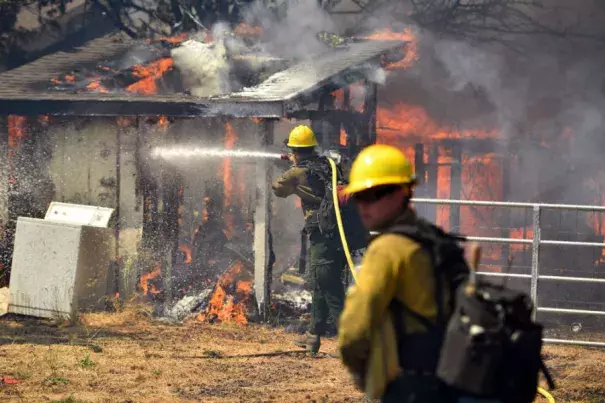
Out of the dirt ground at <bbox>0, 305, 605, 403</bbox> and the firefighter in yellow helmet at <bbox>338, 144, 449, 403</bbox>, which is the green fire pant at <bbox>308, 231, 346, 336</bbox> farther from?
the firefighter in yellow helmet at <bbox>338, 144, 449, 403</bbox>

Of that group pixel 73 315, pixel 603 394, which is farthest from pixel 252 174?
pixel 603 394

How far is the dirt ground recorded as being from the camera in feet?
26.2

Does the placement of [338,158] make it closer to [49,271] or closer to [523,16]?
[49,271]

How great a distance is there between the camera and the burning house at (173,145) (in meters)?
11.6

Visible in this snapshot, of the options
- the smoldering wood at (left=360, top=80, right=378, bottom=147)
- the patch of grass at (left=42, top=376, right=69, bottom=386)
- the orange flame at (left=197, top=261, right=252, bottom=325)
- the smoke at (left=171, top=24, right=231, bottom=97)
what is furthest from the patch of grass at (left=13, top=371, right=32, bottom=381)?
the smoldering wood at (left=360, top=80, right=378, bottom=147)

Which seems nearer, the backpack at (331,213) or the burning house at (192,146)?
the backpack at (331,213)

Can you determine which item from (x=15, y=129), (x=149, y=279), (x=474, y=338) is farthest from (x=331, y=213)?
(x=474, y=338)

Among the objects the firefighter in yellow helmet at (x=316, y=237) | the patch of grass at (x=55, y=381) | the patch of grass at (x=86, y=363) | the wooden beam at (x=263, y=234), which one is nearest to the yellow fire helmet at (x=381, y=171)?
the patch of grass at (x=55, y=381)

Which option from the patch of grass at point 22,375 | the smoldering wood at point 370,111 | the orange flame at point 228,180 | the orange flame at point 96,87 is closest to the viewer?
the patch of grass at point 22,375

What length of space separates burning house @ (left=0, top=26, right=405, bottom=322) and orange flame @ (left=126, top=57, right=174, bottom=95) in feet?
0.11

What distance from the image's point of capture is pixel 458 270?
3.77 metres

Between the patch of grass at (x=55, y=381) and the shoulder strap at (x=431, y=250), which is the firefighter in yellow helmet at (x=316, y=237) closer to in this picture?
the patch of grass at (x=55, y=381)

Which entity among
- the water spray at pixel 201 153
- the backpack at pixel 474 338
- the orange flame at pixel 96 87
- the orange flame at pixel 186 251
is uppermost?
the orange flame at pixel 96 87

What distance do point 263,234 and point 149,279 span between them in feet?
5.66
